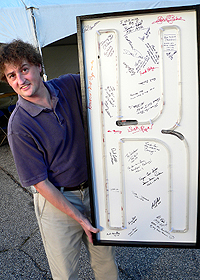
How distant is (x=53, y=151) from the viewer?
1646 millimetres

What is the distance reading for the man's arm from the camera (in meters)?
1.62

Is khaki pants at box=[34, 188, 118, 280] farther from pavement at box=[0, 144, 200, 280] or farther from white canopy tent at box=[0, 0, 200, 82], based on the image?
white canopy tent at box=[0, 0, 200, 82]

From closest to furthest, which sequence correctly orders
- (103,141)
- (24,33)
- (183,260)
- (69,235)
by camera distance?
(103,141) → (69,235) → (183,260) → (24,33)

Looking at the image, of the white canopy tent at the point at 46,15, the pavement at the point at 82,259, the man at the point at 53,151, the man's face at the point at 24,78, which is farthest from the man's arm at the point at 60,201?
the white canopy tent at the point at 46,15

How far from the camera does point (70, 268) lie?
70.7 inches

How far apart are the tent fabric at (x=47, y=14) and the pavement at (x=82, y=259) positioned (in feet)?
7.84

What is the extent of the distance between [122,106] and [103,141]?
213mm

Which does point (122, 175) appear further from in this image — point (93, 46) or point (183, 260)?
point (183, 260)

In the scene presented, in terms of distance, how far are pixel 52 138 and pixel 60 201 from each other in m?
0.38

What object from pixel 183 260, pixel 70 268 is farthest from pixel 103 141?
pixel 183 260

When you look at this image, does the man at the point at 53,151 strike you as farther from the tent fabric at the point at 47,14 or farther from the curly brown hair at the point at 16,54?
the tent fabric at the point at 47,14

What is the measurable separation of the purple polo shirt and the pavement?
1.15 metres

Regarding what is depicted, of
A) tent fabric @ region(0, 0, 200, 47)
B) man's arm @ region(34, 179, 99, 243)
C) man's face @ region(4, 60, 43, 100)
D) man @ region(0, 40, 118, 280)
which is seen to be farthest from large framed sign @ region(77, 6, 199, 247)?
tent fabric @ region(0, 0, 200, 47)

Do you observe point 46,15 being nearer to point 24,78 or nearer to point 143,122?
point 24,78
